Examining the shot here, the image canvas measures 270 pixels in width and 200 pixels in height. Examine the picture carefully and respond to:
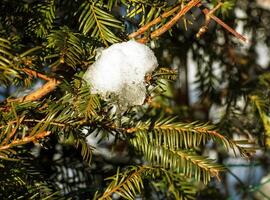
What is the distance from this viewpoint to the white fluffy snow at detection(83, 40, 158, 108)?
677 millimetres

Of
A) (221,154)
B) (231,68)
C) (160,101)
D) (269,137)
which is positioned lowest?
(221,154)

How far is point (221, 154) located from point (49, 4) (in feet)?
4.74

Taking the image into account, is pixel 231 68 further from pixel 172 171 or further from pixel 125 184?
pixel 125 184

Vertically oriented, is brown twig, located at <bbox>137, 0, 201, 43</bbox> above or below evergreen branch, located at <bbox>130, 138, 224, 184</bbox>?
above

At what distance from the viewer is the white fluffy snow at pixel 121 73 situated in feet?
2.22

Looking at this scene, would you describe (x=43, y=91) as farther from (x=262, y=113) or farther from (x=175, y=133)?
(x=262, y=113)

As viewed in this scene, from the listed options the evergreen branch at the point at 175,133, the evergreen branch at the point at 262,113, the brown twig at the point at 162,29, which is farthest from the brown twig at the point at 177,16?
the evergreen branch at the point at 262,113

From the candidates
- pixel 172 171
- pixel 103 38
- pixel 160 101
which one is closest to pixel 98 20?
pixel 103 38

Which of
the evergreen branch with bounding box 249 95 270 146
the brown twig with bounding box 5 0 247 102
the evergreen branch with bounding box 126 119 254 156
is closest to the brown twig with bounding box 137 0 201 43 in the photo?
the brown twig with bounding box 5 0 247 102

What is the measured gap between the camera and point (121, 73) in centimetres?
68

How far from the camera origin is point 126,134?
2.52 feet

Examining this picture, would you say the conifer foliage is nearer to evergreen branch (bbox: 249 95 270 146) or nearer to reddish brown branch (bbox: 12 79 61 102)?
reddish brown branch (bbox: 12 79 61 102)

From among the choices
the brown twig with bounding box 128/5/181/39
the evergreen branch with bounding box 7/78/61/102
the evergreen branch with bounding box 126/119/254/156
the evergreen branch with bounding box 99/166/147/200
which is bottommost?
the evergreen branch with bounding box 99/166/147/200

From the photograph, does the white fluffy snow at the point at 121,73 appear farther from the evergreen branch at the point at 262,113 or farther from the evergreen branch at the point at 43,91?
the evergreen branch at the point at 262,113
